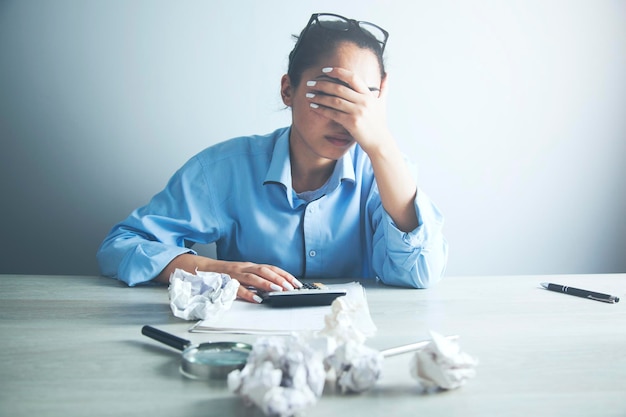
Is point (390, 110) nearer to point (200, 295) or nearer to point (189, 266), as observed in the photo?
point (189, 266)

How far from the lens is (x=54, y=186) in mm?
1530

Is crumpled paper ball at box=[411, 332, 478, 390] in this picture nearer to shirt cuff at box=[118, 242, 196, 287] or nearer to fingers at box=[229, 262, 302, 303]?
fingers at box=[229, 262, 302, 303]

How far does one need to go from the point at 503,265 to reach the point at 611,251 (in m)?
0.33

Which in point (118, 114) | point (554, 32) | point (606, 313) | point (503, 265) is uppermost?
point (554, 32)

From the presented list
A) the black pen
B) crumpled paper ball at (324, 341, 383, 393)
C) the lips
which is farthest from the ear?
crumpled paper ball at (324, 341, 383, 393)

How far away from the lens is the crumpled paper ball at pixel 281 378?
0.47 m

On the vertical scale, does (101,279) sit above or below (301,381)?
below

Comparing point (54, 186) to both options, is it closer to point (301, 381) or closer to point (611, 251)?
point (301, 381)

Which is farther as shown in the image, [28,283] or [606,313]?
[28,283]

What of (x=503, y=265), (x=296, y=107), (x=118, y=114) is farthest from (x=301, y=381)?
(x=503, y=265)

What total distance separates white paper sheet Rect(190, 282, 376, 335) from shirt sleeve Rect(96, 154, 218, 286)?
0.77ft

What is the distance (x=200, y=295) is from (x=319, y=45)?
0.64 m

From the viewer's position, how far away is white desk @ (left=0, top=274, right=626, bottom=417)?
52 centimetres

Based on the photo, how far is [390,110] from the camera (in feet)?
5.19
